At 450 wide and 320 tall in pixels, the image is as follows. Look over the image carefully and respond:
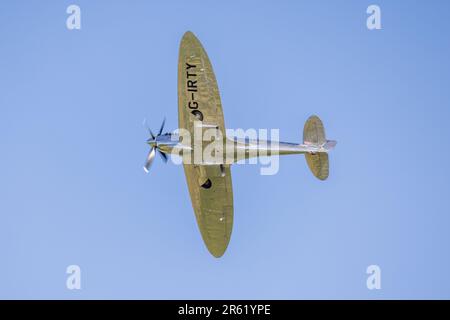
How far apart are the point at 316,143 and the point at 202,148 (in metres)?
4.27

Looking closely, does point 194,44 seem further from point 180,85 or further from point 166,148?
point 166,148

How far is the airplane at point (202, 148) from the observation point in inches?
1192

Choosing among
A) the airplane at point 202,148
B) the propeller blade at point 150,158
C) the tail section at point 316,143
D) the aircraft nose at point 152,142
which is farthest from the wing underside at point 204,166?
the tail section at point 316,143

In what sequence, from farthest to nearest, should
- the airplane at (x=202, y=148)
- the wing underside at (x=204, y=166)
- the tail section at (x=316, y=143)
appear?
the tail section at (x=316, y=143)
the wing underside at (x=204, y=166)
the airplane at (x=202, y=148)

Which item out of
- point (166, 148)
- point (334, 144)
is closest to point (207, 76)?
point (166, 148)

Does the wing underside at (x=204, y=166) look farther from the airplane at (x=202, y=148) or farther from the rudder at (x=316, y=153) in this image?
the rudder at (x=316, y=153)

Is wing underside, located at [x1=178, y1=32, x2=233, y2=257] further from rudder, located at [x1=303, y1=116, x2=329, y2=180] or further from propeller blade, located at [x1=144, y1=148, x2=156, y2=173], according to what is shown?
rudder, located at [x1=303, y1=116, x2=329, y2=180]

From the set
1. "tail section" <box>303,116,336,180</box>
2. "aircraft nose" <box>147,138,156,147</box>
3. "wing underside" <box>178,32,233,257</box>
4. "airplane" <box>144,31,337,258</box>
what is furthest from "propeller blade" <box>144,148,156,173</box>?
"tail section" <box>303,116,336,180</box>

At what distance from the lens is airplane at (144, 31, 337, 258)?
30281mm

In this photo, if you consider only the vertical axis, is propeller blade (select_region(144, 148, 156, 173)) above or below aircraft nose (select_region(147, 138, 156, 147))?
below

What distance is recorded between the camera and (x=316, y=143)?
104ft

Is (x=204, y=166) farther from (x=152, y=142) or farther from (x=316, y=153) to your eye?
(x=316, y=153)

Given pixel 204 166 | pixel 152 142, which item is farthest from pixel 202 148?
Result: pixel 152 142

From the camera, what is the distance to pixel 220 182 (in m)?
32.4
